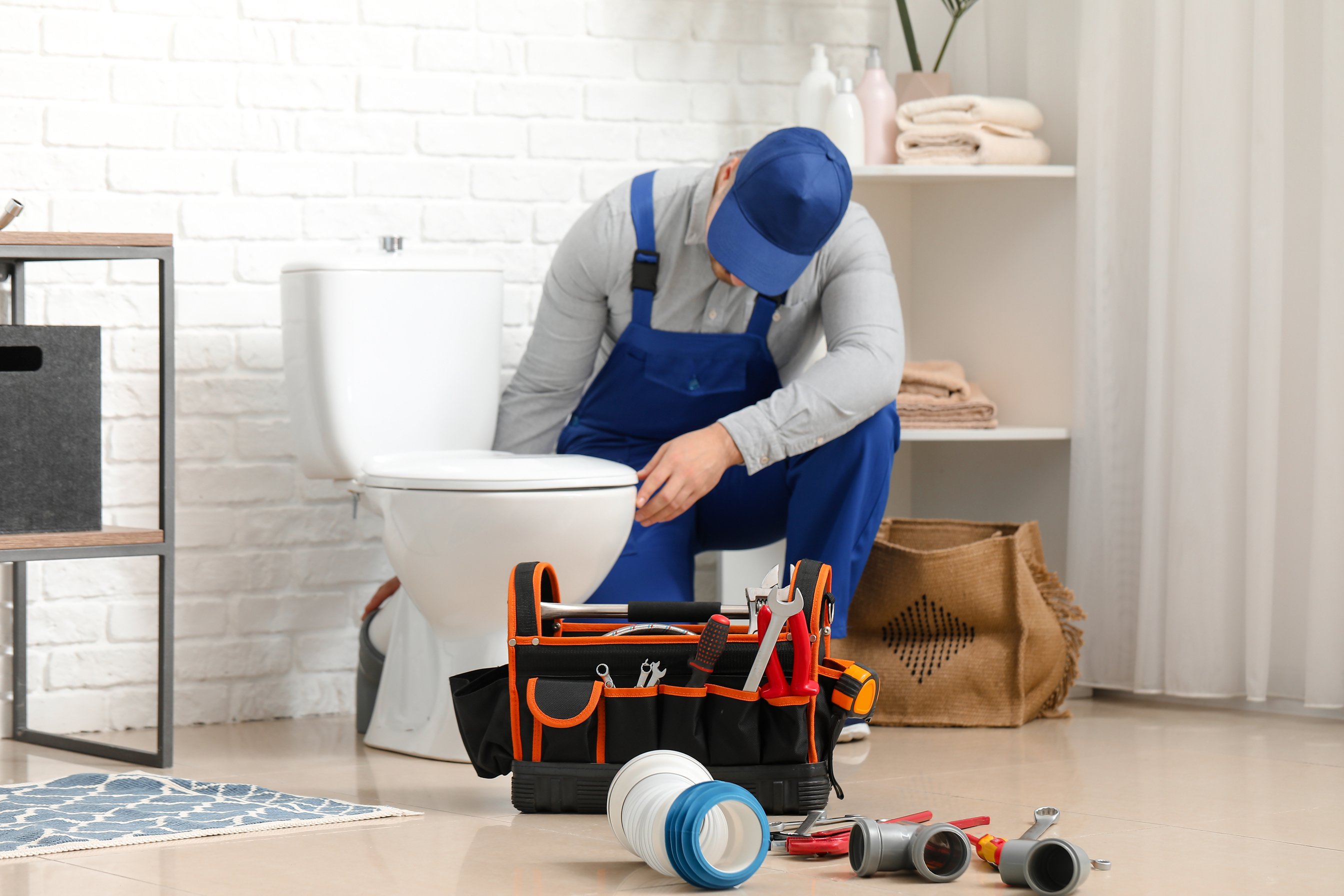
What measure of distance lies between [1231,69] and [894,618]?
107 centimetres

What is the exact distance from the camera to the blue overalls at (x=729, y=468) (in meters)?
2.43

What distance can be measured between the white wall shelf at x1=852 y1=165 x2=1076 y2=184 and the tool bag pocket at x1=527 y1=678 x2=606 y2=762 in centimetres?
149

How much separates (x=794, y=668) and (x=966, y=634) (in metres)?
0.97

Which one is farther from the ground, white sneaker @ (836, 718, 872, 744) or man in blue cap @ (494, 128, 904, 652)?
man in blue cap @ (494, 128, 904, 652)

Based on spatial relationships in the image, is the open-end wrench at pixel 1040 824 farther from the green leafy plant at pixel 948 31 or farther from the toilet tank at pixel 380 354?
the green leafy plant at pixel 948 31

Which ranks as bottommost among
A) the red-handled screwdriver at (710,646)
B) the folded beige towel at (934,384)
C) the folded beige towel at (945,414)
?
the red-handled screwdriver at (710,646)

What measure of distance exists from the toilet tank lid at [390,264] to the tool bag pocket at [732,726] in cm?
98

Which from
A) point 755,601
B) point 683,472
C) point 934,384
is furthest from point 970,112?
point 755,601

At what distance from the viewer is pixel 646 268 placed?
2.46 meters

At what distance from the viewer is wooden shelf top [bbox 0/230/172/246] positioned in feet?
7.13

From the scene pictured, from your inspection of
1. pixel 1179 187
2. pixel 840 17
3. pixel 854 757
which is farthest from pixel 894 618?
pixel 840 17

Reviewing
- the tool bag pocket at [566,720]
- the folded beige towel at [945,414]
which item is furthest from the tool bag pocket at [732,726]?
the folded beige towel at [945,414]

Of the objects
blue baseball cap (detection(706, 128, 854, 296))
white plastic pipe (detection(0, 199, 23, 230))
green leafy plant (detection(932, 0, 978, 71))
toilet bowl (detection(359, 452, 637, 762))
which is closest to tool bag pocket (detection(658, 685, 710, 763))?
toilet bowl (detection(359, 452, 637, 762))

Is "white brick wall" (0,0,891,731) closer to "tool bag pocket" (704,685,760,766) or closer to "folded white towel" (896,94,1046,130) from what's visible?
"folded white towel" (896,94,1046,130)
